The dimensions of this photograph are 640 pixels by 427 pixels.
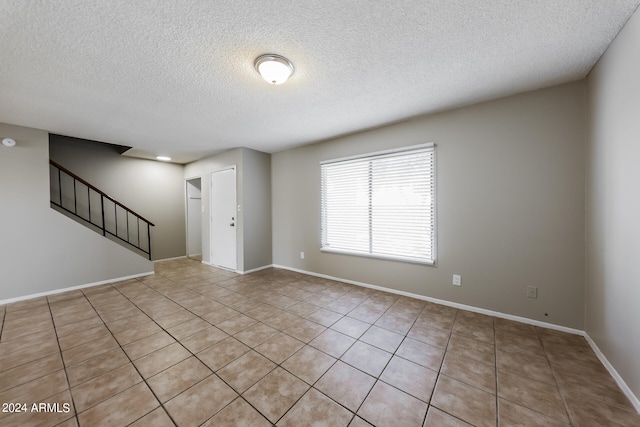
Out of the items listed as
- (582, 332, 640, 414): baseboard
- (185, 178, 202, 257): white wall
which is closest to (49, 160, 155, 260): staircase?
(185, 178, 202, 257): white wall

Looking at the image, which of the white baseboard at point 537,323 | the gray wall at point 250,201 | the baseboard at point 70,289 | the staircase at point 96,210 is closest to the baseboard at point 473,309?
the white baseboard at point 537,323

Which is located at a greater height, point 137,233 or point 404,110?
point 404,110

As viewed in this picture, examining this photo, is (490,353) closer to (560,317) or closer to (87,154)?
(560,317)

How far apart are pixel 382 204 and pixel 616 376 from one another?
253 cm

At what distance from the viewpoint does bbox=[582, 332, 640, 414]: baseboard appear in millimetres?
1440

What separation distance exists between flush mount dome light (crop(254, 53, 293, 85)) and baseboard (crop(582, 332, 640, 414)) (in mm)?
3334

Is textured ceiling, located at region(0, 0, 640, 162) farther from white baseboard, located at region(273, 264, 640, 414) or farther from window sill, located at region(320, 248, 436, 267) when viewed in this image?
white baseboard, located at region(273, 264, 640, 414)

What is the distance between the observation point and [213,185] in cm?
509

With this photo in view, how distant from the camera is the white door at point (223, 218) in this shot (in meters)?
4.66

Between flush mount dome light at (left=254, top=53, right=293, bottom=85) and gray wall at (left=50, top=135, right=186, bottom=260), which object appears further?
gray wall at (left=50, top=135, right=186, bottom=260)

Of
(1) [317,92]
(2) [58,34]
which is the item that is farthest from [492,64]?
(2) [58,34]

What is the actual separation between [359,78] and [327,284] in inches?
117

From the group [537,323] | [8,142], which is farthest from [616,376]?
[8,142]

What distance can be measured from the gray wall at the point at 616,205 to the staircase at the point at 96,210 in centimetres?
638
